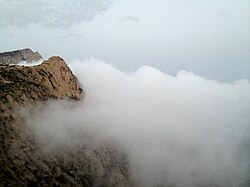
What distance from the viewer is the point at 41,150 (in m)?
69.9

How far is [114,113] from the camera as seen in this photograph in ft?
409

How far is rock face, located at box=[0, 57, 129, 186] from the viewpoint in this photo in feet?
204

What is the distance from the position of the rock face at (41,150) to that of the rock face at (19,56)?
44896 millimetres

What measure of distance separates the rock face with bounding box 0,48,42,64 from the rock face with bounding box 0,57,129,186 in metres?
44.9

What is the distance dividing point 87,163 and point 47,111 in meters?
19.3

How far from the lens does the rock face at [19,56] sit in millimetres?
121363

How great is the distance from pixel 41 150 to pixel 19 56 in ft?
228

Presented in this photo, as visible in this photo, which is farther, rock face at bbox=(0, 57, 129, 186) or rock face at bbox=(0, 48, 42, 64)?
rock face at bbox=(0, 48, 42, 64)

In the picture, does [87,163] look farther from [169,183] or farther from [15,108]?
Answer: [169,183]

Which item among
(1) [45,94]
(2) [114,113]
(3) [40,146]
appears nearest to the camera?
(3) [40,146]

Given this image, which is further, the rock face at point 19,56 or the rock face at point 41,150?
the rock face at point 19,56

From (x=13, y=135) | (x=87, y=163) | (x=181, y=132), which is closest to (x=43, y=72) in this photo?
(x=13, y=135)

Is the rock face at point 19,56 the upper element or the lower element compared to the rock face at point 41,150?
upper

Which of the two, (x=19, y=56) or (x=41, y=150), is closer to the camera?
(x=41, y=150)
